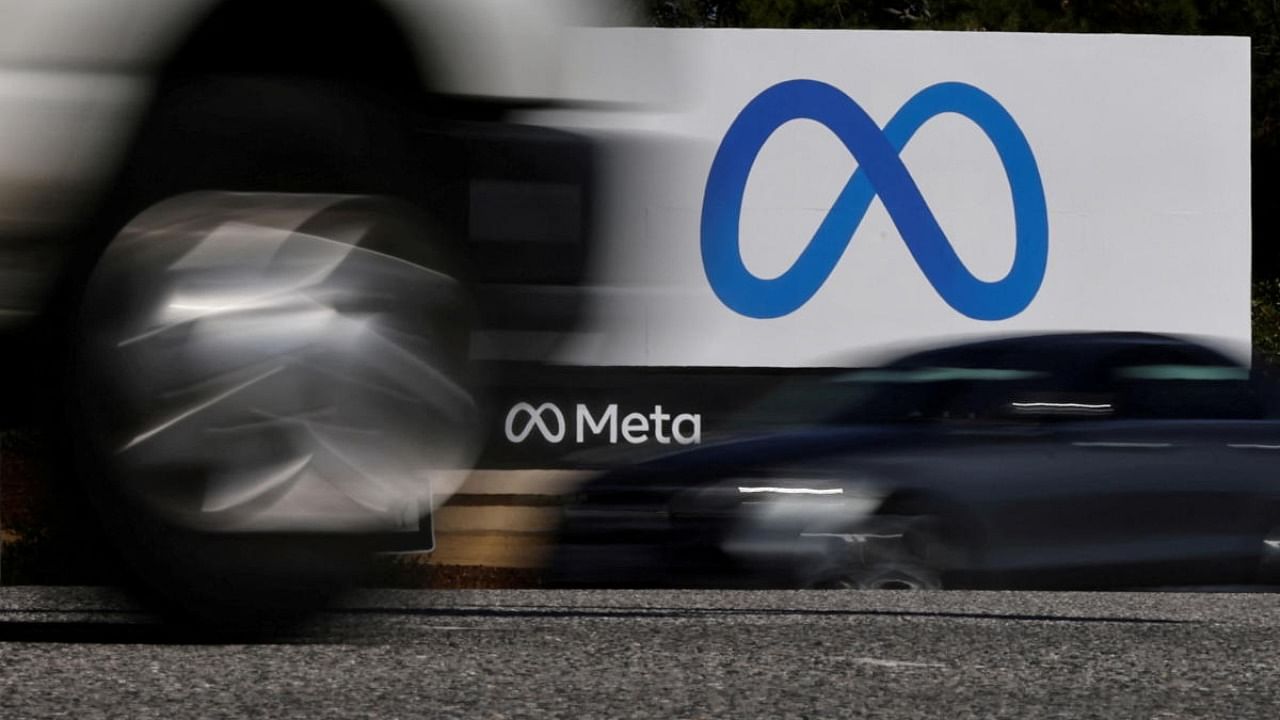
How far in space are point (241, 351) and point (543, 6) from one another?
2.95ft

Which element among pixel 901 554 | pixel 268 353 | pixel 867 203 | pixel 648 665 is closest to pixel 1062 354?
pixel 901 554

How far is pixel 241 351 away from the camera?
533 cm

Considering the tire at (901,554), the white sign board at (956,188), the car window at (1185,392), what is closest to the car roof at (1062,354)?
the car window at (1185,392)

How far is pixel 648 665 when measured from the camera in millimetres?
6258

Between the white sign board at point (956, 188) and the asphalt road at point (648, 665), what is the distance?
28.5 feet

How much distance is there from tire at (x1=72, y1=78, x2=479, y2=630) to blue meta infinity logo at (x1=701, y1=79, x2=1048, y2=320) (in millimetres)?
11666

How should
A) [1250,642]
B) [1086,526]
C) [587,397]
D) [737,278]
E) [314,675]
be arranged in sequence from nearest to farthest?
1. [314,675]
2. [1250,642]
3. [1086,526]
4. [587,397]
5. [737,278]

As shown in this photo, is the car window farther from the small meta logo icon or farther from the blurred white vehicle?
the blurred white vehicle

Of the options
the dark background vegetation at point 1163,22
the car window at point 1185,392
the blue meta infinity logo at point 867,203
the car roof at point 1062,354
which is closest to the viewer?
the car window at point 1185,392

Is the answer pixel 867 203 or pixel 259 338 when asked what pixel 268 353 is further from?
pixel 867 203

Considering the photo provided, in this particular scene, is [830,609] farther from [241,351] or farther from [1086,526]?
[241,351]

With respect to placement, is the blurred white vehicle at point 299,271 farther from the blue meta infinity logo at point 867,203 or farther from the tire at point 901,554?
the blue meta infinity logo at point 867,203

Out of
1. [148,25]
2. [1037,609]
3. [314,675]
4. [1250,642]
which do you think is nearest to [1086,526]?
[1037,609]

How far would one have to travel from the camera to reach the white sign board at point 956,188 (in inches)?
675
